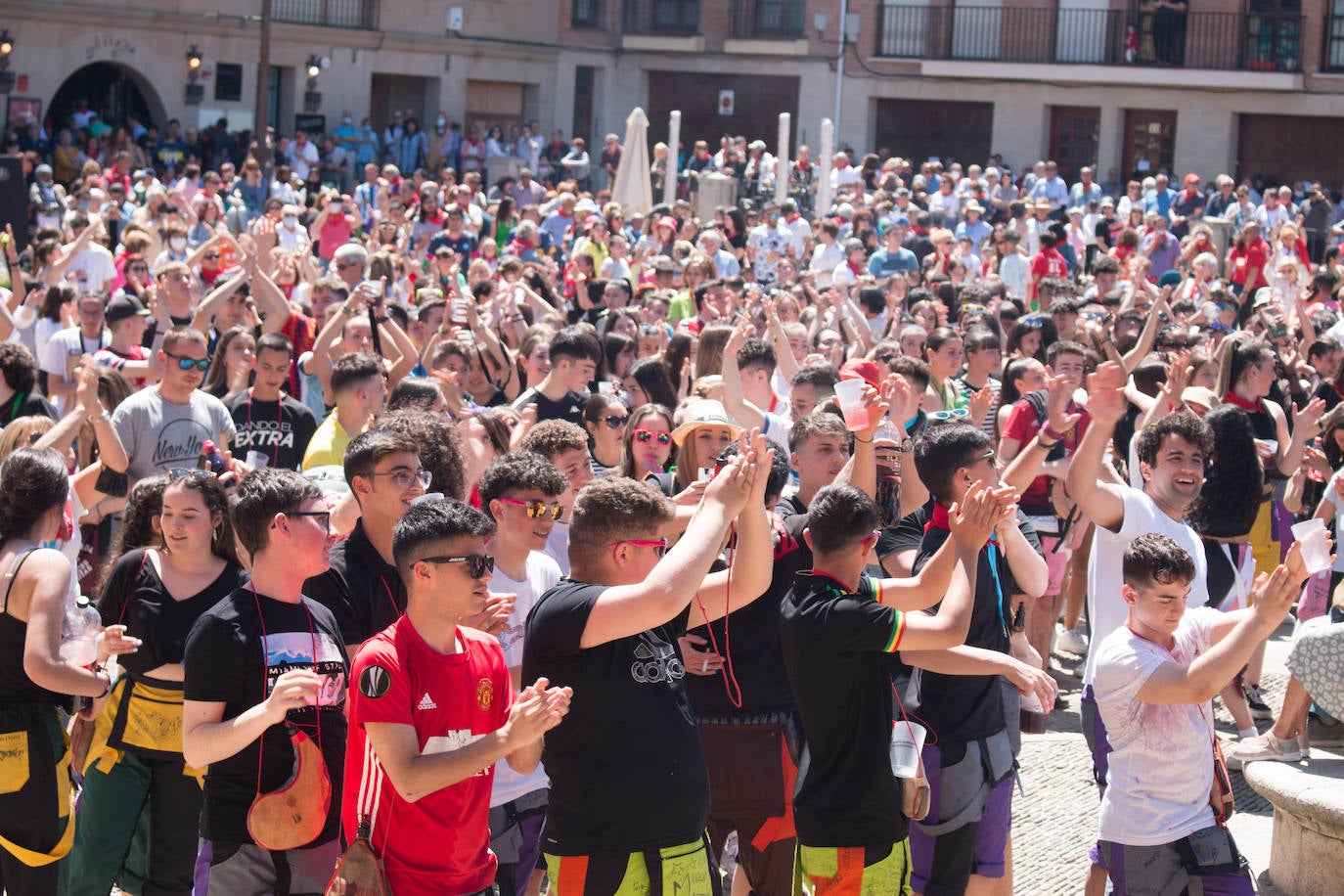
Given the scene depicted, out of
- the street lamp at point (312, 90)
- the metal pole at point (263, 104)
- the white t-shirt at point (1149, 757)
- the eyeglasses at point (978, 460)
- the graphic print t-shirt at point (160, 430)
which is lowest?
the white t-shirt at point (1149, 757)

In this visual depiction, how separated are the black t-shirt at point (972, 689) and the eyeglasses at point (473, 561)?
1.56 metres

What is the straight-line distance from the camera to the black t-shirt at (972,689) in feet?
15.6

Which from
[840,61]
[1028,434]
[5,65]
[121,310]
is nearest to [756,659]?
[1028,434]

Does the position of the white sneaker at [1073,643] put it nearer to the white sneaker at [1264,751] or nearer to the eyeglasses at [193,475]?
the white sneaker at [1264,751]

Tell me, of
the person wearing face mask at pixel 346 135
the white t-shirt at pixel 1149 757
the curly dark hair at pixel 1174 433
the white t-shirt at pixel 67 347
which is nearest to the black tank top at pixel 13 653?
the white t-shirt at pixel 1149 757

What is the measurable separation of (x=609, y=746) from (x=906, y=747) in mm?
890

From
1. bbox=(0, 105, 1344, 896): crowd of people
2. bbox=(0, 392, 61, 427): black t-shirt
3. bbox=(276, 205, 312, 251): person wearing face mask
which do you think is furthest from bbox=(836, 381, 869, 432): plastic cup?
bbox=(276, 205, 312, 251): person wearing face mask

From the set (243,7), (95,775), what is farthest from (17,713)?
(243,7)

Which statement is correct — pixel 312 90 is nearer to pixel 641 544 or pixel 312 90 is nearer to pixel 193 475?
pixel 193 475

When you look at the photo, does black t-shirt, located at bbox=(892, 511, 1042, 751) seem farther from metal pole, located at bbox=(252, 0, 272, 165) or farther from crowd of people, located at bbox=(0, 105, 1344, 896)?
metal pole, located at bbox=(252, 0, 272, 165)

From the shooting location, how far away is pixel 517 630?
4723mm

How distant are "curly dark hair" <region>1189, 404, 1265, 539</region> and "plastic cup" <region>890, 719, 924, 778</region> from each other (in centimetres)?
356

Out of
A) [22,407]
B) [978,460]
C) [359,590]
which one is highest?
[978,460]

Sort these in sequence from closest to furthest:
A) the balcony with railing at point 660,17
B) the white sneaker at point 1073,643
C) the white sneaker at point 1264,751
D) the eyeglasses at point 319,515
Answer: the eyeglasses at point 319,515 → the white sneaker at point 1264,751 → the white sneaker at point 1073,643 → the balcony with railing at point 660,17
